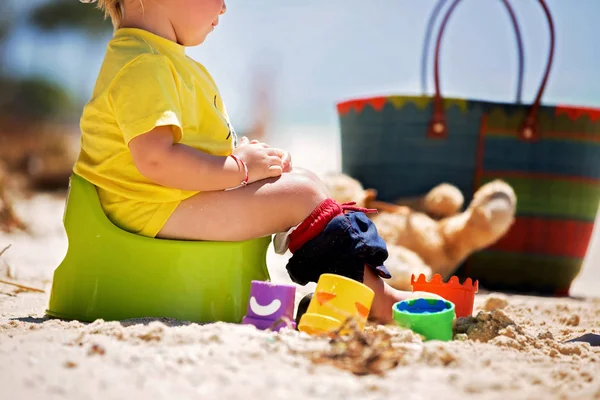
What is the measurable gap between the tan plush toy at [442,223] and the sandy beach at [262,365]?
127 cm

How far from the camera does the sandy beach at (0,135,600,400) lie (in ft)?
3.07

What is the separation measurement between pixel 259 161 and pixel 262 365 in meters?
0.62

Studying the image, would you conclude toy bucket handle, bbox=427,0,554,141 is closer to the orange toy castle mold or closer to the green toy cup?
the orange toy castle mold

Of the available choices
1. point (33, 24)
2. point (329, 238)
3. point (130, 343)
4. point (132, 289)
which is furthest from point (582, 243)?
point (33, 24)

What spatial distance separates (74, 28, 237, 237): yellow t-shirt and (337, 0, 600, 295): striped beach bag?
1575 millimetres

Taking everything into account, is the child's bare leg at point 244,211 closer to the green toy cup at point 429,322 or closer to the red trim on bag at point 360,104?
the green toy cup at point 429,322

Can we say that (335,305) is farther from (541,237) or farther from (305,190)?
(541,237)

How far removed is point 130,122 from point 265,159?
0.31 meters

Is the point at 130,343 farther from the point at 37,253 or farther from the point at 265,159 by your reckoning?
the point at 37,253

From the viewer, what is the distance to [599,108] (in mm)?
3012

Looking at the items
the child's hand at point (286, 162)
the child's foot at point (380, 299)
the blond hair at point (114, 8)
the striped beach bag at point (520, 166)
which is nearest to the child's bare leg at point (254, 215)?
the child's foot at point (380, 299)

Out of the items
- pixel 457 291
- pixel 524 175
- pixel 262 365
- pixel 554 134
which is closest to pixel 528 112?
pixel 554 134

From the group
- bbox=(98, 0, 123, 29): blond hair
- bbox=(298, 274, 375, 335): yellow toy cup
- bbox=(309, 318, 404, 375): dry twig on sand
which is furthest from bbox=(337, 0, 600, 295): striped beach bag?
bbox=(309, 318, 404, 375): dry twig on sand

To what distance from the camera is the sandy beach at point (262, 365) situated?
94cm
